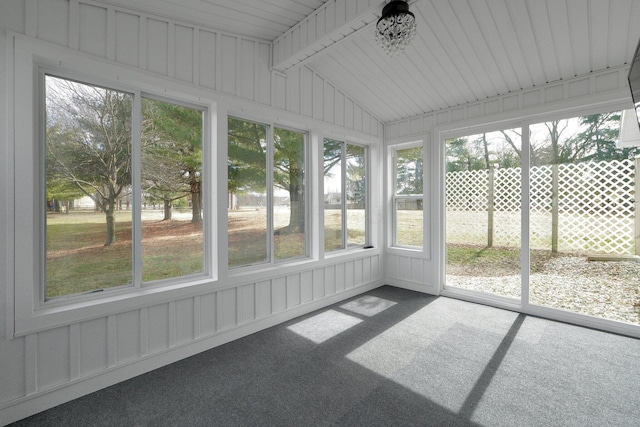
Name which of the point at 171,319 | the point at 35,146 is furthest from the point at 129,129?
the point at 171,319

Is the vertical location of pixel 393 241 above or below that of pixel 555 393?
above

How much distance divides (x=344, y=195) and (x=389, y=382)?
2684 millimetres

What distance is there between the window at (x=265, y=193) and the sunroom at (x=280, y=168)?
0.09 ft

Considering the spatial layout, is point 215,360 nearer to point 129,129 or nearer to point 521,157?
point 129,129

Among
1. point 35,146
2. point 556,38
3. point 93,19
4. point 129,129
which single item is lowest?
point 35,146

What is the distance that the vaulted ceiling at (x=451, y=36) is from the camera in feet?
7.93

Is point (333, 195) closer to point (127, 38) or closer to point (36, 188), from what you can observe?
point (127, 38)

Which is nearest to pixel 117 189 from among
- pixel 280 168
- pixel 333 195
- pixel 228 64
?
pixel 228 64

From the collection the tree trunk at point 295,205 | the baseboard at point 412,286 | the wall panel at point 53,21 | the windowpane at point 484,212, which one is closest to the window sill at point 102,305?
the tree trunk at point 295,205

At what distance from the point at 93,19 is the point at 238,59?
1187mm

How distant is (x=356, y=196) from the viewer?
461 cm

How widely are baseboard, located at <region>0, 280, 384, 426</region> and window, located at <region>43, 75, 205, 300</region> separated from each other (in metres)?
0.63

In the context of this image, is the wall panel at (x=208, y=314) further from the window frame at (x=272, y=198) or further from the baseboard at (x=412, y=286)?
the baseboard at (x=412, y=286)

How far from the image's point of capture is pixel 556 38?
2703 mm
